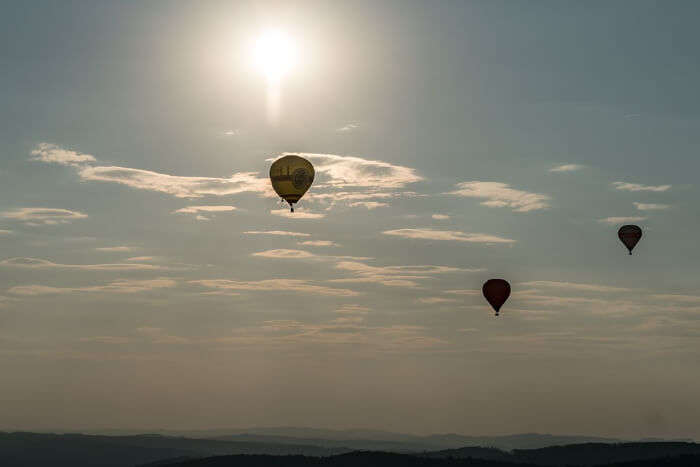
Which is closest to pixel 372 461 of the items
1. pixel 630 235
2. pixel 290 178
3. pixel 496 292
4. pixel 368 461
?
pixel 368 461

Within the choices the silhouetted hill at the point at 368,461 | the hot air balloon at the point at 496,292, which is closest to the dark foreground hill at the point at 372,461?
the silhouetted hill at the point at 368,461

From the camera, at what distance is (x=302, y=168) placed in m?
117

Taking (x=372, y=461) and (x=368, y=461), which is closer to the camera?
(x=372, y=461)

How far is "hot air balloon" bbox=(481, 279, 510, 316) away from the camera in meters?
129

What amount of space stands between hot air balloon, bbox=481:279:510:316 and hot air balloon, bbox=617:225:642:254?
22.1m

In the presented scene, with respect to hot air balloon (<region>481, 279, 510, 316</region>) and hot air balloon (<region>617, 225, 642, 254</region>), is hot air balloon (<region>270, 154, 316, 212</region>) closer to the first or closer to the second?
hot air balloon (<region>481, 279, 510, 316</region>)

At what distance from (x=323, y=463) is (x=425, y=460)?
60.4 feet

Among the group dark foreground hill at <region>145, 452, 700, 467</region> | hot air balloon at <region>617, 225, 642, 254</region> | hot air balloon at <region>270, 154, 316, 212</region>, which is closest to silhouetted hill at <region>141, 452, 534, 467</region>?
dark foreground hill at <region>145, 452, 700, 467</region>

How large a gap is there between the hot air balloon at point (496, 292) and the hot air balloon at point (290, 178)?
3033 cm

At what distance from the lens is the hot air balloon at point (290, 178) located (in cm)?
11569

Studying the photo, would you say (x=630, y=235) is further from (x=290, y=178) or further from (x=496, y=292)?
(x=290, y=178)

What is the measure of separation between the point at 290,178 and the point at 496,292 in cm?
3349

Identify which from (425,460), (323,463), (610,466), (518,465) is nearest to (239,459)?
(323,463)

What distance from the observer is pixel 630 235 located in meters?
142
